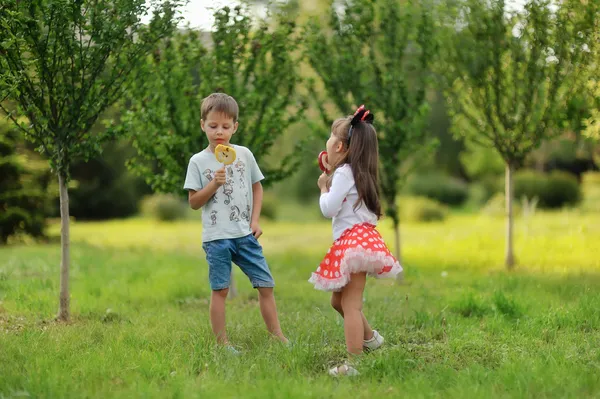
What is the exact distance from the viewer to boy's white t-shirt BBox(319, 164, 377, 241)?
455 cm

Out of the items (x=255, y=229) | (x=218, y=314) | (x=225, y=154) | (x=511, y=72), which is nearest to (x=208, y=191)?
(x=225, y=154)

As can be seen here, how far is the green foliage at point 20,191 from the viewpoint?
13711mm

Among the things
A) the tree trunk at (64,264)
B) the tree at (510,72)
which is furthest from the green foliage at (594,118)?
the tree trunk at (64,264)

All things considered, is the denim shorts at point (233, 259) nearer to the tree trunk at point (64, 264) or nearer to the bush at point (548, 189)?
the tree trunk at point (64, 264)

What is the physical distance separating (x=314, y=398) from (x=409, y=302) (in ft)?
10.7

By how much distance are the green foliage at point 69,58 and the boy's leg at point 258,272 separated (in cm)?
182

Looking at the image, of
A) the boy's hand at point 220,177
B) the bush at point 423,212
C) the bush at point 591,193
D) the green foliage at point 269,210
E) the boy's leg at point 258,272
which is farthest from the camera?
the green foliage at point 269,210

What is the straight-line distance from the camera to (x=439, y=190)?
25.9 meters

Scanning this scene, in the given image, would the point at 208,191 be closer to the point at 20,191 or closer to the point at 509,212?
the point at 509,212

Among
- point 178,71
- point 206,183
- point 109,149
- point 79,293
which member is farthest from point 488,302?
point 109,149

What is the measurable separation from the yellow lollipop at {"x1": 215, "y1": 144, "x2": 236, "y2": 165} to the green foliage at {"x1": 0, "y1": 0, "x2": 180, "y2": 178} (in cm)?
166

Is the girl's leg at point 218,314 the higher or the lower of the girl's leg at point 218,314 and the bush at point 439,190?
the higher

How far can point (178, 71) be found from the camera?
727cm

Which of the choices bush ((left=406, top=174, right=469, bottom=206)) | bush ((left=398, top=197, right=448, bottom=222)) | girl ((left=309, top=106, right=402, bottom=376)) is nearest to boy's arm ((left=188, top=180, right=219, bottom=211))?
girl ((left=309, top=106, right=402, bottom=376))
